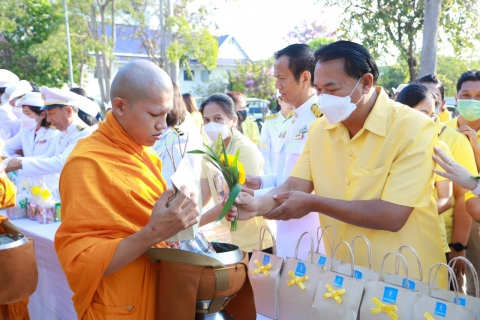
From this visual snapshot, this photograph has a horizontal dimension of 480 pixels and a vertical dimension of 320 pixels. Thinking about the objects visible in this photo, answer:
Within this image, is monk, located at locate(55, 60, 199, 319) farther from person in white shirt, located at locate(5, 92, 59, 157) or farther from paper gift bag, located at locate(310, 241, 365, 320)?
person in white shirt, located at locate(5, 92, 59, 157)

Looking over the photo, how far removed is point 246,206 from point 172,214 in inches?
25.1

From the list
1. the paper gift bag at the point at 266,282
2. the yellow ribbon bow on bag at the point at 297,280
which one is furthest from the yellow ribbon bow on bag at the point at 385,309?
the paper gift bag at the point at 266,282

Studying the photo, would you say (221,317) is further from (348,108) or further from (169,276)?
(348,108)

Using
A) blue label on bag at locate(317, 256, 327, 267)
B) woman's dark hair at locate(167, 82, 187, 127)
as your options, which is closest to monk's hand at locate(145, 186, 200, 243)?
blue label on bag at locate(317, 256, 327, 267)

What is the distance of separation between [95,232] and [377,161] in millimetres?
1394

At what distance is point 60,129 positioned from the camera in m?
5.38

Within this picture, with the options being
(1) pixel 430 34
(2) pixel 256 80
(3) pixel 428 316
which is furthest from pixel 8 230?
(2) pixel 256 80

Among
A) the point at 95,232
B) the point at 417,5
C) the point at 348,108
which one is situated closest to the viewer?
the point at 95,232

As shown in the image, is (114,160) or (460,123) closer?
(114,160)

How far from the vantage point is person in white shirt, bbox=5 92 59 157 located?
5770 mm

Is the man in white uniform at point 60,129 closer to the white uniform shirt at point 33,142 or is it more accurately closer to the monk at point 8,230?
the white uniform shirt at point 33,142

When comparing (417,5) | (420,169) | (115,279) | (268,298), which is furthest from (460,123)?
(417,5)

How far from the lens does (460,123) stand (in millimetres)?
4164

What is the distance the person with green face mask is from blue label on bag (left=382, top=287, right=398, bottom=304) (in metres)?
1.59
